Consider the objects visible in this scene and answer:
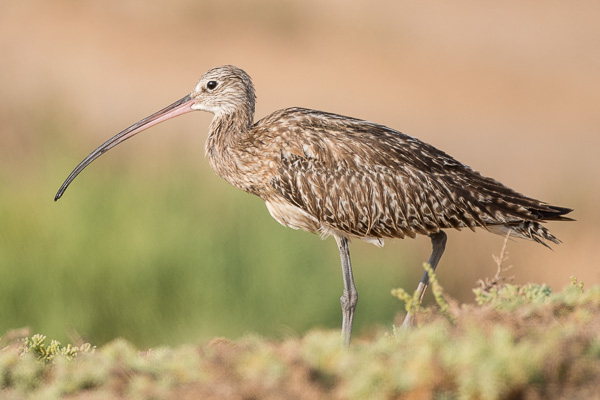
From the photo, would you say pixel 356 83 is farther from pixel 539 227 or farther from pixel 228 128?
pixel 539 227

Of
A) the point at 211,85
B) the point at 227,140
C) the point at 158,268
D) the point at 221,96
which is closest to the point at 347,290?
the point at 227,140

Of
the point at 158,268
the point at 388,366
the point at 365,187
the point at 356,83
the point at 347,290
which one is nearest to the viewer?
the point at 388,366

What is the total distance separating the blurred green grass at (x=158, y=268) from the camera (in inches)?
460

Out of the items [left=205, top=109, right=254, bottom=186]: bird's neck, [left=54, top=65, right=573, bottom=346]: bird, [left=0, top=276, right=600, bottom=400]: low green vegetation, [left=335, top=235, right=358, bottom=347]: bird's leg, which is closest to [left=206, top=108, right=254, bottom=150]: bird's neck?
[left=205, top=109, right=254, bottom=186]: bird's neck

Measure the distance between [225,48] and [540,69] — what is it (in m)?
8.28

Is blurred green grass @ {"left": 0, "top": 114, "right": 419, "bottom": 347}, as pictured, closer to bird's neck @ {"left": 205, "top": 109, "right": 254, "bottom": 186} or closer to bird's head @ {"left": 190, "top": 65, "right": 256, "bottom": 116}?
bird's neck @ {"left": 205, "top": 109, "right": 254, "bottom": 186}

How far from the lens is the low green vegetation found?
15.8ft

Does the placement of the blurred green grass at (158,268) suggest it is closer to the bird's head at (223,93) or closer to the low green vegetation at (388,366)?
the bird's head at (223,93)

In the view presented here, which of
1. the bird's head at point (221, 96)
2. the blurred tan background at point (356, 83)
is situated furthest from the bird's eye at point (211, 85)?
the blurred tan background at point (356, 83)

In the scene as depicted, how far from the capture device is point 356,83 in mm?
26578

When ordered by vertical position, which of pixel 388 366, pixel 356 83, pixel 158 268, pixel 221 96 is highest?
pixel 356 83

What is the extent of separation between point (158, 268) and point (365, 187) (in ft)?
13.5

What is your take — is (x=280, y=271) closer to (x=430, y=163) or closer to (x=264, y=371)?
(x=430, y=163)

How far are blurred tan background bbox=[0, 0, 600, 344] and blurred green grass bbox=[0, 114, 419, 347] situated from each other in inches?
5.5
